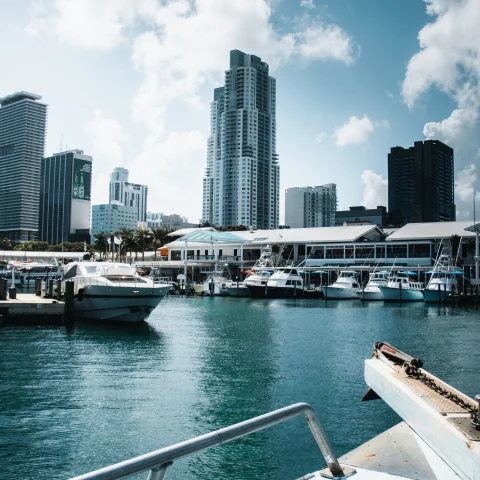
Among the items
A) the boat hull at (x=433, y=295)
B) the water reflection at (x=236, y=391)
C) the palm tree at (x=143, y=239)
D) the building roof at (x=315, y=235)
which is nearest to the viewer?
the water reflection at (x=236, y=391)

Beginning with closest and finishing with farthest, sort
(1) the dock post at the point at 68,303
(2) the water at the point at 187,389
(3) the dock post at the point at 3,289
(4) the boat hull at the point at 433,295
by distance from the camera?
(2) the water at the point at 187,389
(1) the dock post at the point at 68,303
(3) the dock post at the point at 3,289
(4) the boat hull at the point at 433,295

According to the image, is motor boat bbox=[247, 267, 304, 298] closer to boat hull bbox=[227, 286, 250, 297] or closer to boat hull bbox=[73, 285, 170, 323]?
boat hull bbox=[227, 286, 250, 297]

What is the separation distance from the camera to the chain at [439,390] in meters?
5.26

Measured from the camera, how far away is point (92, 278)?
3503 cm

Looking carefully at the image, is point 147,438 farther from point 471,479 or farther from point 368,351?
point 368,351

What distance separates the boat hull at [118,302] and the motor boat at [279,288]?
39368 millimetres

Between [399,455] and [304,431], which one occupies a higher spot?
[399,455]

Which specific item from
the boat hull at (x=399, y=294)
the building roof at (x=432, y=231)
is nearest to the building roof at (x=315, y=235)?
the building roof at (x=432, y=231)

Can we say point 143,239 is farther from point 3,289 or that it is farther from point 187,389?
point 187,389

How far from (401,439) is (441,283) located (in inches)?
2590

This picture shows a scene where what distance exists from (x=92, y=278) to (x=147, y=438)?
79.9ft

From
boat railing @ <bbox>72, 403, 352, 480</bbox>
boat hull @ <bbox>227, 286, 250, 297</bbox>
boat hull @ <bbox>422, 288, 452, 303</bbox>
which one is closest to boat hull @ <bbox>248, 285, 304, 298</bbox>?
boat hull @ <bbox>227, 286, 250, 297</bbox>

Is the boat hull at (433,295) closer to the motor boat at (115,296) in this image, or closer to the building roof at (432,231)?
the building roof at (432,231)

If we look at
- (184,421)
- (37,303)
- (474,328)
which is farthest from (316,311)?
(184,421)
